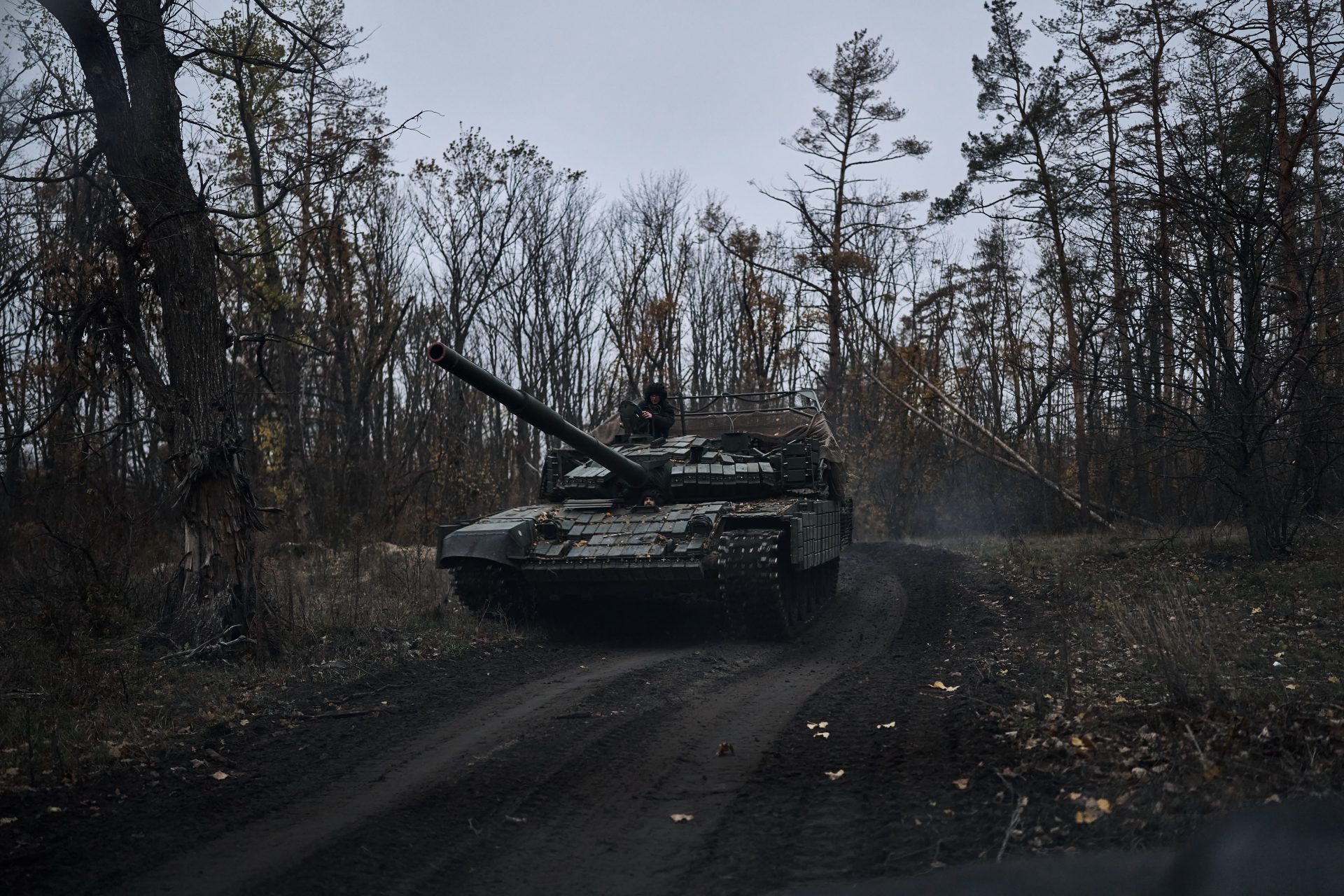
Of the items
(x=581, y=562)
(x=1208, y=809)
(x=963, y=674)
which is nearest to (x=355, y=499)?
(x=581, y=562)

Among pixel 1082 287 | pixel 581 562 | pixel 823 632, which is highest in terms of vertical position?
pixel 1082 287

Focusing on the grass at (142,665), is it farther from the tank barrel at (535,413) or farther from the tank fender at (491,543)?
the tank barrel at (535,413)

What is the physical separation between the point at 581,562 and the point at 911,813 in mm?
6017

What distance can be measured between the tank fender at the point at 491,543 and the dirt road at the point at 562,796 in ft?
5.89

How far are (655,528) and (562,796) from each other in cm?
548

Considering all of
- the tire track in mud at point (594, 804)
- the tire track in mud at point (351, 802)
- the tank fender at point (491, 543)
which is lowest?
the tire track in mud at point (594, 804)

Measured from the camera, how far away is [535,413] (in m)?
10.2

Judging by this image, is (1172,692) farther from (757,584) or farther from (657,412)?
(657,412)

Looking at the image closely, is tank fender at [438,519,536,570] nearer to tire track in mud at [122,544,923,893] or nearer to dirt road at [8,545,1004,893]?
dirt road at [8,545,1004,893]

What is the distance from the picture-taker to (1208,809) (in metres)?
4.23

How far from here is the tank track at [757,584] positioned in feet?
33.3

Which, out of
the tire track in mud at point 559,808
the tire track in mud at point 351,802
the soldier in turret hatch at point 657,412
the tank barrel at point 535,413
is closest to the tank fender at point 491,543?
the tank barrel at point 535,413

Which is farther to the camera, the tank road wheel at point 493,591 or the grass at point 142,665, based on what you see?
the tank road wheel at point 493,591

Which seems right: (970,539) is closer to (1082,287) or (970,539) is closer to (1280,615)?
(1082,287)
